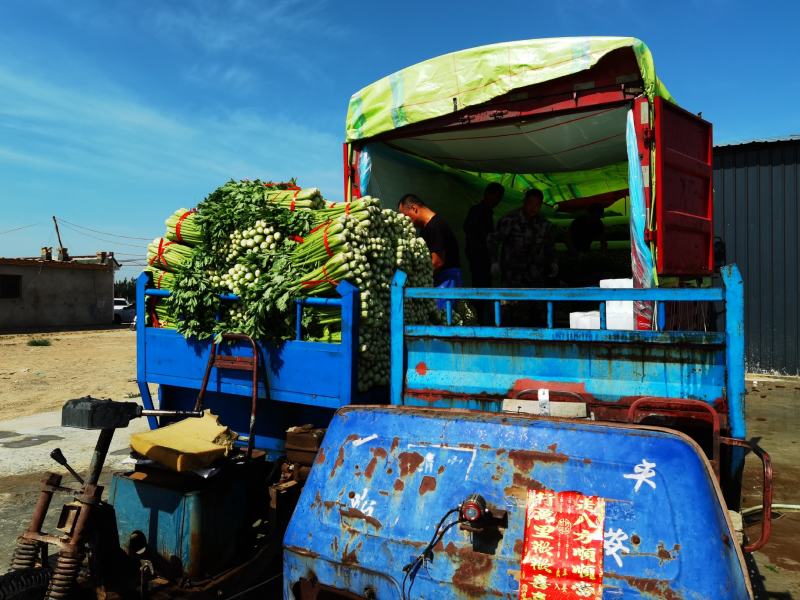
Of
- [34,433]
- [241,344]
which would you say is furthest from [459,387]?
[34,433]

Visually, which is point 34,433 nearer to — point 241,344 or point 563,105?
point 241,344

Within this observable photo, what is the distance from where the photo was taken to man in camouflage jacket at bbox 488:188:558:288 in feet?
20.7

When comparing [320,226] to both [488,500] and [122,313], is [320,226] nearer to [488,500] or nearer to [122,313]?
[488,500]

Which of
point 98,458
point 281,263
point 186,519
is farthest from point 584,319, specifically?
point 98,458

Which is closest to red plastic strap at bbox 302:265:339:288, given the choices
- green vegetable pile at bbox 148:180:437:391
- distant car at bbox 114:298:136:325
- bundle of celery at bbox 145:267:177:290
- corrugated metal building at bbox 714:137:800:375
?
green vegetable pile at bbox 148:180:437:391

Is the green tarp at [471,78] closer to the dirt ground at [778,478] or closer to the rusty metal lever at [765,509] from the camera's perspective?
the rusty metal lever at [765,509]

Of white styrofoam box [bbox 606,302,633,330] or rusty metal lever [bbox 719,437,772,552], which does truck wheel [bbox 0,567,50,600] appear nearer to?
rusty metal lever [bbox 719,437,772,552]

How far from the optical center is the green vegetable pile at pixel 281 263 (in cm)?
407

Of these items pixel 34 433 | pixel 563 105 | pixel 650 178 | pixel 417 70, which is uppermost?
pixel 417 70

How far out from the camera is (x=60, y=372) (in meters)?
14.3

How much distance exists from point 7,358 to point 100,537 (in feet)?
55.5

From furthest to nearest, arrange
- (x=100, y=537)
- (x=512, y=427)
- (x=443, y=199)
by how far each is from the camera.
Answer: (x=443, y=199) → (x=100, y=537) → (x=512, y=427)

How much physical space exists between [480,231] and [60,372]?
1176 centimetres

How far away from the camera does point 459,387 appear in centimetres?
342
